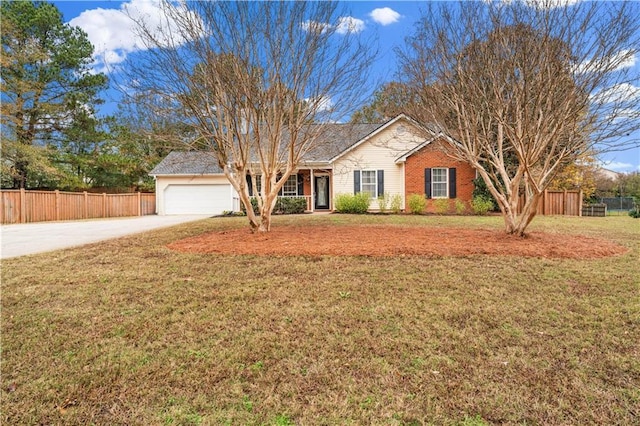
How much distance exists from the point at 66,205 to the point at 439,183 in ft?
63.8

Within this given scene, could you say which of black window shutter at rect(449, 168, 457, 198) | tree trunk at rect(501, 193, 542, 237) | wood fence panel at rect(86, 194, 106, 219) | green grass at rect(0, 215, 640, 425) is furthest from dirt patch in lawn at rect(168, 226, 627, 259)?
wood fence panel at rect(86, 194, 106, 219)

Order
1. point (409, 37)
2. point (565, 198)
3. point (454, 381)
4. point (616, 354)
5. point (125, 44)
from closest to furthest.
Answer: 1. point (454, 381)
2. point (616, 354)
3. point (125, 44)
4. point (409, 37)
5. point (565, 198)

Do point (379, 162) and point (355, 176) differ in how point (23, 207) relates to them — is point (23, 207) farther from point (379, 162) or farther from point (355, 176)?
point (379, 162)

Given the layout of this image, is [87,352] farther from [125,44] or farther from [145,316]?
[125,44]

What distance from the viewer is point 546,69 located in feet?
20.3

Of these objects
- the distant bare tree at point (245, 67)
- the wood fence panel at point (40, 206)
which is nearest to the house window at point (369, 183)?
the distant bare tree at point (245, 67)

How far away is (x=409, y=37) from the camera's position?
8.55 m

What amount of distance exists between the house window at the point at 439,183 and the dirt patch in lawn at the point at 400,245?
29.3 ft

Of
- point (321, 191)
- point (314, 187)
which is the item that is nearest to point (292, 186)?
point (314, 187)

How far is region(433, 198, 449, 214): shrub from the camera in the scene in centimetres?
1645

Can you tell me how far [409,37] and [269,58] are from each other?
370cm

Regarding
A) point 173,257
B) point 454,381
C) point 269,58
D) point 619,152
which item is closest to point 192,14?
point 269,58

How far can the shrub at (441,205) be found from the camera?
54.0 ft

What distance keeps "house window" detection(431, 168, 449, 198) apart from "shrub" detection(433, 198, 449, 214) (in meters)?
0.66
